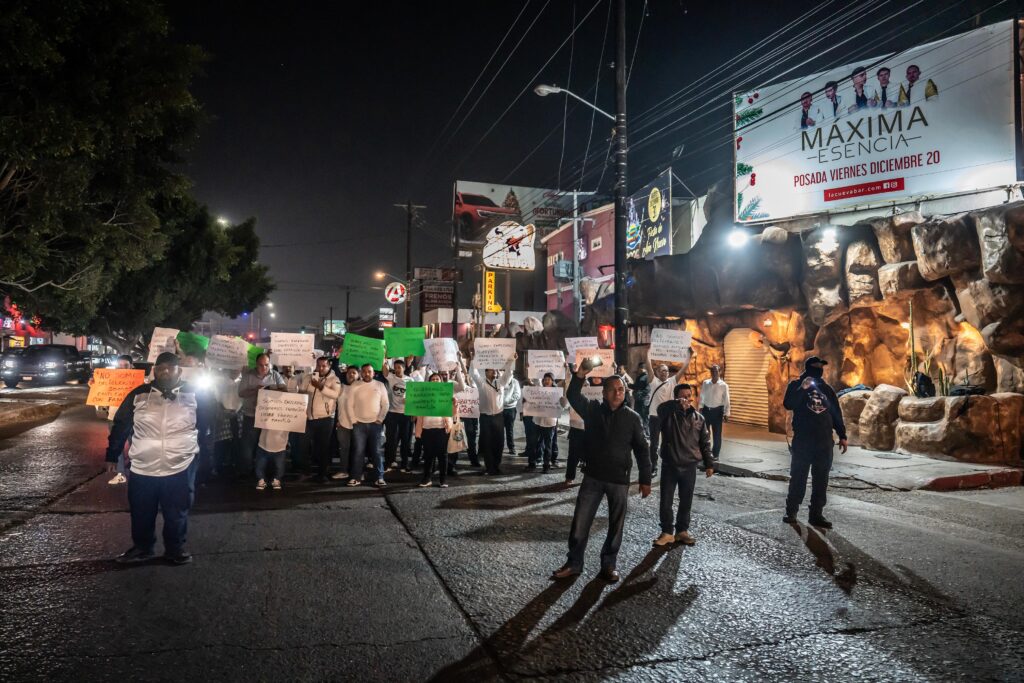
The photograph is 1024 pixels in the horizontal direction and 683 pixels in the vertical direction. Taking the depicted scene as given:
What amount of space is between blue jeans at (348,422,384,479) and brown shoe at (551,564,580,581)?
4.29m

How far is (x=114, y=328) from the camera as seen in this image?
25.6 metres

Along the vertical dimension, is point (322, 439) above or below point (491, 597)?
above

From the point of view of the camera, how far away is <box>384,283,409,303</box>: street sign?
3647 centimetres

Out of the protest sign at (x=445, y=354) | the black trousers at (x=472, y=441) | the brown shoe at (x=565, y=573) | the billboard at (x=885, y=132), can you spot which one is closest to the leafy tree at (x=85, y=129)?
the protest sign at (x=445, y=354)

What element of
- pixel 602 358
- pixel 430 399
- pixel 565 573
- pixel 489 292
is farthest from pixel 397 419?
pixel 489 292

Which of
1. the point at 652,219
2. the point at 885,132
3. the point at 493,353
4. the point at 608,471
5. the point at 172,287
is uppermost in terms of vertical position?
the point at 652,219

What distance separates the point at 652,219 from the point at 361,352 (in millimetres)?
19769

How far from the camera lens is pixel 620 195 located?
13047 millimetres

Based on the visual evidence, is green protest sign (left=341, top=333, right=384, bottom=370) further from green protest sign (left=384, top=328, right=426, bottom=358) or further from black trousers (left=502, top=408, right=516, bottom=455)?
black trousers (left=502, top=408, right=516, bottom=455)

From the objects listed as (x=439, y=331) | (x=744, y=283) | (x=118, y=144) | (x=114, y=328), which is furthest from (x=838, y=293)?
(x=439, y=331)

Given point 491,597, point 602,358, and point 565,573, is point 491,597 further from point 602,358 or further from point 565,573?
point 602,358

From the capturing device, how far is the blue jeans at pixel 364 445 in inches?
351

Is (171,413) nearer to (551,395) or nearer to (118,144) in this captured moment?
(551,395)

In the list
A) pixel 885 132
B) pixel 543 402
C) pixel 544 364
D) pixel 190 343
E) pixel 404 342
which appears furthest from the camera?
pixel 885 132
